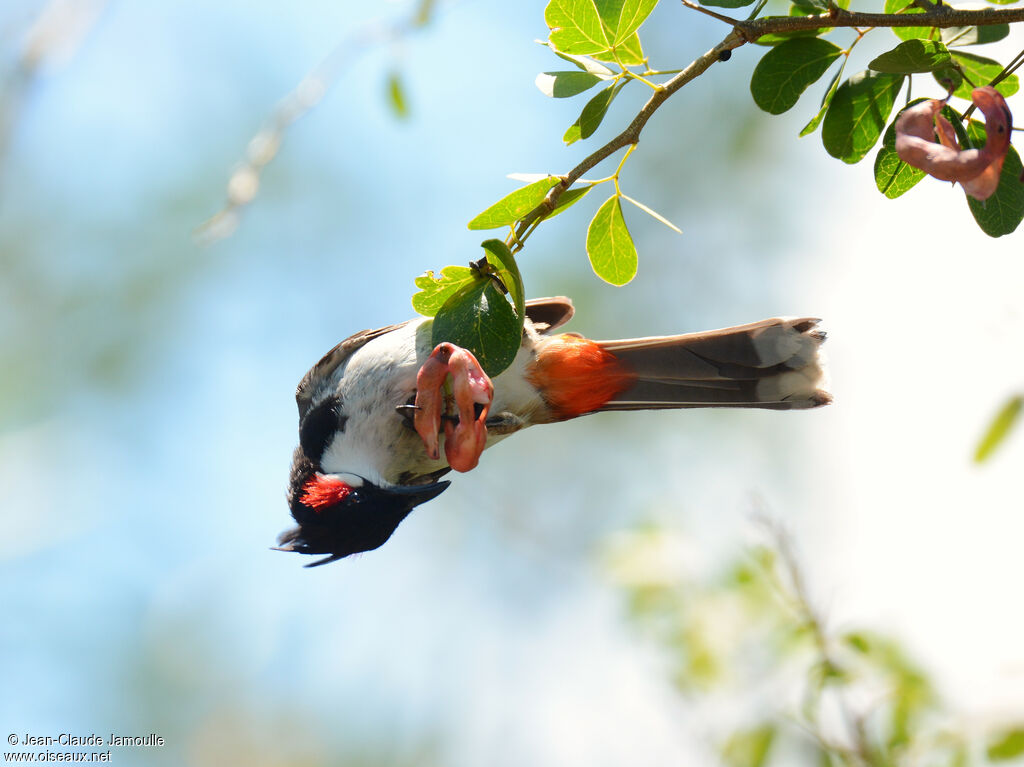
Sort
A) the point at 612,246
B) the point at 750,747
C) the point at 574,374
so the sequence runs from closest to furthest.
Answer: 1. the point at 612,246
2. the point at 750,747
3. the point at 574,374

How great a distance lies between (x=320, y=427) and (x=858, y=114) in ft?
7.86

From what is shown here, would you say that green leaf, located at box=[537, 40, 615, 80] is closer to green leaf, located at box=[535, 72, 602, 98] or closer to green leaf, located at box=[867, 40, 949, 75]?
green leaf, located at box=[535, 72, 602, 98]

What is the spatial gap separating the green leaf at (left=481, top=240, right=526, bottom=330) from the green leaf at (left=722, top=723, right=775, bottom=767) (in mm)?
1683

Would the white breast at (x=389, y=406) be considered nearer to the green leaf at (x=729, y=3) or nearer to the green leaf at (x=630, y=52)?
the green leaf at (x=630, y=52)

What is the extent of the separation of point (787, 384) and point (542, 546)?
278 inches

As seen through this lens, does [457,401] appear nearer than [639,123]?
No

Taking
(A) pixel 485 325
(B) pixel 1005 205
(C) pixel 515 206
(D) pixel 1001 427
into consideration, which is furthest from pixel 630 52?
(D) pixel 1001 427

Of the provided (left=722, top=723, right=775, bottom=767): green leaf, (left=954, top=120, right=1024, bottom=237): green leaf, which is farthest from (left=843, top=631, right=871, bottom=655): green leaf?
(left=954, top=120, right=1024, bottom=237): green leaf

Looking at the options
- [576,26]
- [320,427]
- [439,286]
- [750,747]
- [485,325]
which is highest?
[576,26]

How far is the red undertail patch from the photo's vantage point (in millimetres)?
3512

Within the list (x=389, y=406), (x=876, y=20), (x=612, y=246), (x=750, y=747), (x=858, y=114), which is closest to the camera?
(x=876, y=20)

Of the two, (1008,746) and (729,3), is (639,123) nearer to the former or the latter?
(729,3)

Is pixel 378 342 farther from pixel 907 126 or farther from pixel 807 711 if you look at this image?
pixel 907 126

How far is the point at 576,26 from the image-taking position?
1884 millimetres
